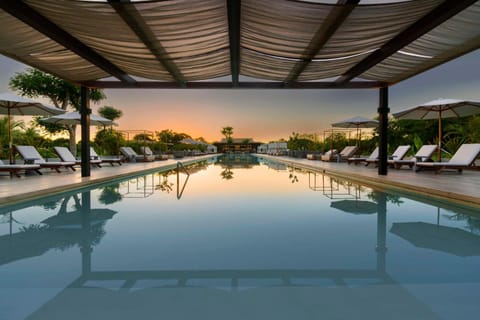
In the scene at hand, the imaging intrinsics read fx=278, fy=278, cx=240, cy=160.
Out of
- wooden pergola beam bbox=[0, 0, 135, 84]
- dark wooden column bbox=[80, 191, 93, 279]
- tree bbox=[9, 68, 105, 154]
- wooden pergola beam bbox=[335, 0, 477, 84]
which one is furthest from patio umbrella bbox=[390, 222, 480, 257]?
tree bbox=[9, 68, 105, 154]

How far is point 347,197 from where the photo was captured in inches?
207

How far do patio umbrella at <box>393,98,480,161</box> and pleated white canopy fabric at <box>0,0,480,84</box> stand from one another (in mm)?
3175

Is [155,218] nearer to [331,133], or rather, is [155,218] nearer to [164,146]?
[331,133]

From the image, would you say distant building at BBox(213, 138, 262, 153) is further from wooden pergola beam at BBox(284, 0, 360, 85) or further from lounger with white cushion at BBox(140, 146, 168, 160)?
wooden pergola beam at BBox(284, 0, 360, 85)

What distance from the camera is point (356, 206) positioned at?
4453mm

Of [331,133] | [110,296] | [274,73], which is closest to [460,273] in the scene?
[110,296]

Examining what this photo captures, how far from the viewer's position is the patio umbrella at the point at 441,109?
8.49 meters

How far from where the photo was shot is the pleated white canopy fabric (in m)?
3.57

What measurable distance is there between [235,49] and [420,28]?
2.80 m

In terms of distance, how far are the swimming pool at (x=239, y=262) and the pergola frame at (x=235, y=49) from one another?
2626mm

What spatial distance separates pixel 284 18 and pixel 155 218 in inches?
129

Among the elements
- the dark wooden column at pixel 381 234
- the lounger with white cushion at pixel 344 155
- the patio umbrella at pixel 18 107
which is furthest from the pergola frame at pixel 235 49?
the lounger with white cushion at pixel 344 155

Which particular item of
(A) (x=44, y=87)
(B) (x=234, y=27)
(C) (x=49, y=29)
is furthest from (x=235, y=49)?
(A) (x=44, y=87)

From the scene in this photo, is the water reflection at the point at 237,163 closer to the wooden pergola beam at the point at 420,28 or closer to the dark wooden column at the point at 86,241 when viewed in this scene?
the wooden pergola beam at the point at 420,28
